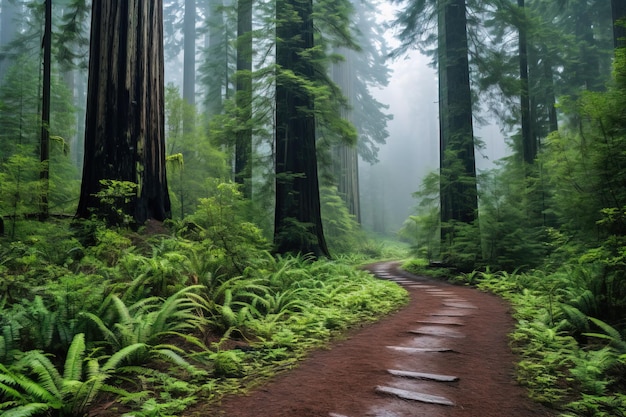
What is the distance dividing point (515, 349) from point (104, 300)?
13.9ft

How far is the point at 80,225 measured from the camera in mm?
5672

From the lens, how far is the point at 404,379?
10.1 feet

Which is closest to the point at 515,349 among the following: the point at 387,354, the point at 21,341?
the point at 387,354

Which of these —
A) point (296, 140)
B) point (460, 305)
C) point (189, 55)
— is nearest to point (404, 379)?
point (460, 305)

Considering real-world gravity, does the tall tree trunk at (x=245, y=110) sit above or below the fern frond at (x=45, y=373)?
above

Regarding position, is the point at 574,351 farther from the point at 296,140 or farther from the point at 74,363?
the point at 296,140

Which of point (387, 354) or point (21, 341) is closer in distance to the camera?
point (21, 341)

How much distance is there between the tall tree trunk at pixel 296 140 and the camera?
8789mm

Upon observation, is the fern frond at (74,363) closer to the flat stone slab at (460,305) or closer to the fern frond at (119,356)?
the fern frond at (119,356)

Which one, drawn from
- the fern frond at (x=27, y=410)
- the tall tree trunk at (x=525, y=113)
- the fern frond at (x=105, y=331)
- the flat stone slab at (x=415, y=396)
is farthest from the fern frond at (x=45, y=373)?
the tall tree trunk at (x=525, y=113)

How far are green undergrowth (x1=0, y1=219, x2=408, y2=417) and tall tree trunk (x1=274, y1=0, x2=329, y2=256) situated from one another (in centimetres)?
229

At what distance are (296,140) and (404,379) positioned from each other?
6998 mm

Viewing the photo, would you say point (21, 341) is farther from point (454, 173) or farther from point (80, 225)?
point (454, 173)

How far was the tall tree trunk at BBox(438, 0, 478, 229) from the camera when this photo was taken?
9.85 metres
